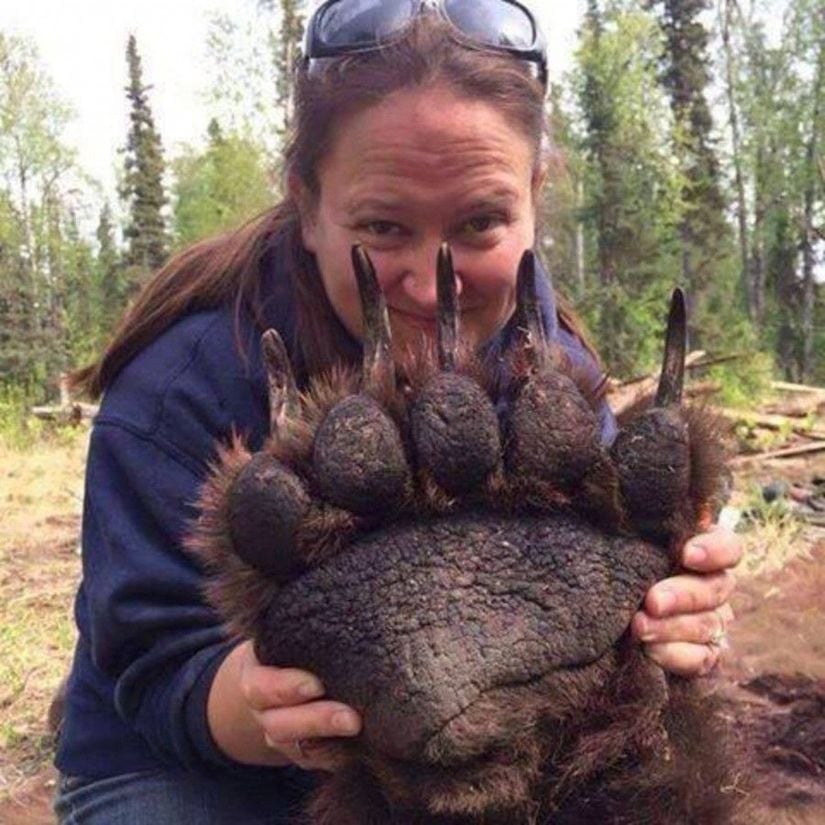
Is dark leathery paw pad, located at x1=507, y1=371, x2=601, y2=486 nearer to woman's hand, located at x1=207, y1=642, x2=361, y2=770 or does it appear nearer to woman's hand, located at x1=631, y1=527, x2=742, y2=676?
woman's hand, located at x1=631, y1=527, x2=742, y2=676

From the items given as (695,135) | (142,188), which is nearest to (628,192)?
(695,135)

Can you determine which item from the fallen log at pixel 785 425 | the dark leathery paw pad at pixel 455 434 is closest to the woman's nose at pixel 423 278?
the dark leathery paw pad at pixel 455 434

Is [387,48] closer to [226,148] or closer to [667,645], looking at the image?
[667,645]

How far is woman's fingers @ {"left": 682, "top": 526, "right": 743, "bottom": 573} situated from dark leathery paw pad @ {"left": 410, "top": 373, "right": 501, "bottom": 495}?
26 centimetres

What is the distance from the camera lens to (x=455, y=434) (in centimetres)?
125

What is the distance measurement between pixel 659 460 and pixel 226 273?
124cm

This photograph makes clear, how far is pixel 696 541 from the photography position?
135cm

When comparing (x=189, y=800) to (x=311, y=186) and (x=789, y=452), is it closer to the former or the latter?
(x=311, y=186)

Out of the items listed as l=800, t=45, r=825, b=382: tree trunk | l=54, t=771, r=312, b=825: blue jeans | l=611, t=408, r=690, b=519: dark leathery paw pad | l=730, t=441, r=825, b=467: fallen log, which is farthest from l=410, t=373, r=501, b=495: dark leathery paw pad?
l=800, t=45, r=825, b=382: tree trunk

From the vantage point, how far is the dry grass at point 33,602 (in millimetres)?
4312

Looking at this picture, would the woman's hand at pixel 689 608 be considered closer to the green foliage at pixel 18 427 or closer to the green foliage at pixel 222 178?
the green foliage at pixel 18 427

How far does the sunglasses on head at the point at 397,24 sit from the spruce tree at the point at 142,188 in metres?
34.3

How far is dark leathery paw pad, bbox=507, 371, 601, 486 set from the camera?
1.26m

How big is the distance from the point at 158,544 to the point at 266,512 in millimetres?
835
